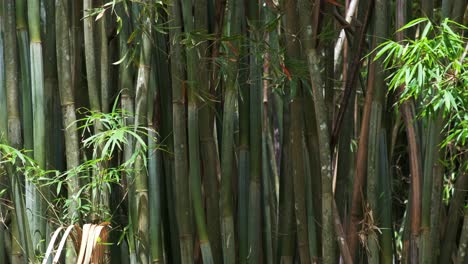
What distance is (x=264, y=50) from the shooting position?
2602 mm

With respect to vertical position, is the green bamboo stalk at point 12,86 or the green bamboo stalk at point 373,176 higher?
the green bamboo stalk at point 12,86

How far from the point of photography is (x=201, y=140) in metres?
2.64

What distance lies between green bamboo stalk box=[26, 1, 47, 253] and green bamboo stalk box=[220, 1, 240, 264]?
1.76 ft

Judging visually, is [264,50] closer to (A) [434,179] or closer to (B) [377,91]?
(B) [377,91]

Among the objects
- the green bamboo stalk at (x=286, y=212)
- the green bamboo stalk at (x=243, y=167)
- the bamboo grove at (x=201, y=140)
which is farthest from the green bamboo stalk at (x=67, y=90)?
the green bamboo stalk at (x=286, y=212)

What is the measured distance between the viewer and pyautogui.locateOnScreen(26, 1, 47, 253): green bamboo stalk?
2.60 metres

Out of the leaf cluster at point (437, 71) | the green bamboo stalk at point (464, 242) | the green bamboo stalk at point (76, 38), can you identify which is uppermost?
the green bamboo stalk at point (76, 38)

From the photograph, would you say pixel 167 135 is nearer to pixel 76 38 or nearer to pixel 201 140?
pixel 201 140

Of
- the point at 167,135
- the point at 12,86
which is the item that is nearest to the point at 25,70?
the point at 12,86

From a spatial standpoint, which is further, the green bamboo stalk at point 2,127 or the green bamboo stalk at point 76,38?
the green bamboo stalk at point 76,38

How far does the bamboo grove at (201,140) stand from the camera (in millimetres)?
2480

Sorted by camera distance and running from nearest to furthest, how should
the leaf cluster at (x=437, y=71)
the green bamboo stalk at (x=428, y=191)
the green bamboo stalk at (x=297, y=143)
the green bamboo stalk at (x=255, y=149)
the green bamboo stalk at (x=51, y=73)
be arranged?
the leaf cluster at (x=437, y=71) → the green bamboo stalk at (x=428, y=191) → the green bamboo stalk at (x=297, y=143) → the green bamboo stalk at (x=255, y=149) → the green bamboo stalk at (x=51, y=73)

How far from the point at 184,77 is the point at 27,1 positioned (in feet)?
1.75

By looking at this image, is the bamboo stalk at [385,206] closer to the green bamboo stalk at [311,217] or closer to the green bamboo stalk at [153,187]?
the green bamboo stalk at [311,217]
